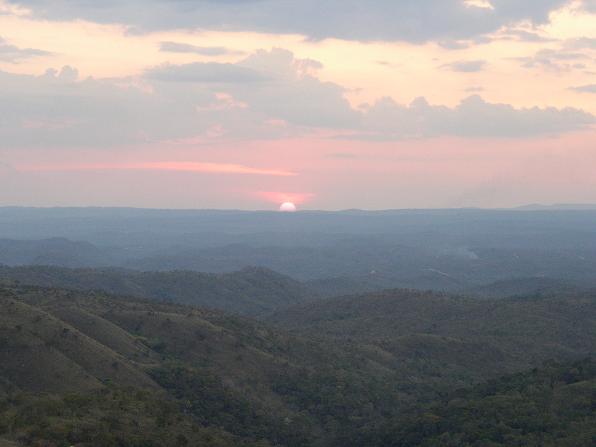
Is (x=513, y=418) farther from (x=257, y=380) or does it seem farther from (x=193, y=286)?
(x=193, y=286)

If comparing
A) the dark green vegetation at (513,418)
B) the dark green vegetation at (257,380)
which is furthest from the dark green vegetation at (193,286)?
the dark green vegetation at (513,418)

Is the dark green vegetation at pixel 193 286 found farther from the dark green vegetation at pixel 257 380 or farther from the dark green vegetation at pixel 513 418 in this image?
the dark green vegetation at pixel 513 418

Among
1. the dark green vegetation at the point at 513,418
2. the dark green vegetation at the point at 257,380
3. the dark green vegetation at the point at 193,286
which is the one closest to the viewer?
the dark green vegetation at the point at 257,380

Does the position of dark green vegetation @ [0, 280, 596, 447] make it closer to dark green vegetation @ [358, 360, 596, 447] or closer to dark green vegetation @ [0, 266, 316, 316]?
dark green vegetation @ [358, 360, 596, 447]

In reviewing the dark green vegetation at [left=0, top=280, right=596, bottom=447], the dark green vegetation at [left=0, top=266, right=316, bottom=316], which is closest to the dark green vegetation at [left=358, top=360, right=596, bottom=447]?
the dark green vegetation at [left=0, top=280, right=596, bottom=447]

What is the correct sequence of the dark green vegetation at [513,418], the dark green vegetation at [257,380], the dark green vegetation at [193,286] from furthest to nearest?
the dark green vegetation at [193,286] → the dark green vegetation at [513,418] → the dark green vegetation at [257,380]

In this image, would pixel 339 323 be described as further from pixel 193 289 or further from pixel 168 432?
pixel 168 432

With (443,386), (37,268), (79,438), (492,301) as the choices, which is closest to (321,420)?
(443,386)
